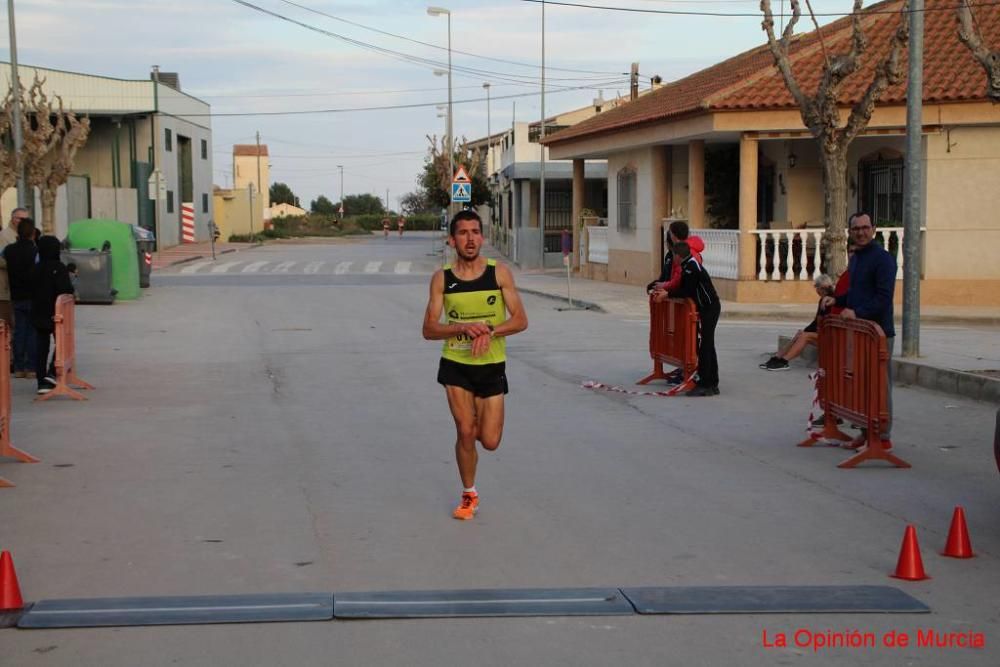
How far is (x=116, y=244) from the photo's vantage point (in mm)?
27562

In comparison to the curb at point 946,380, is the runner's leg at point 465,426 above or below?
above

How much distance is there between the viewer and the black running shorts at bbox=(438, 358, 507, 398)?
24.9ft

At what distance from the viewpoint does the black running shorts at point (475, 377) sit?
24.9ft

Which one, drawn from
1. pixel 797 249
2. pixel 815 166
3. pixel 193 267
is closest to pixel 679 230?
pixel 797 249

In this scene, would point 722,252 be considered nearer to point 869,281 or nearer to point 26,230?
point 26,230

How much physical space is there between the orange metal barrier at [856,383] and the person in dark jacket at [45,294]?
25.1 feet

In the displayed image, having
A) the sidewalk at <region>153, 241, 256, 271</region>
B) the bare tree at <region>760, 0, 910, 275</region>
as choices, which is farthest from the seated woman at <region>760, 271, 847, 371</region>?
the sidewalk at <region>153, 241, 256, 271</region>

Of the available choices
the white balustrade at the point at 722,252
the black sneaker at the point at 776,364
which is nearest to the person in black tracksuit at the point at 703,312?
the black sneaker at the point at 776,364

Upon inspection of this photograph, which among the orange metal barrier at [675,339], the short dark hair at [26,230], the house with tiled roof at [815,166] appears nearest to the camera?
the orange metal barrier at [675,339]

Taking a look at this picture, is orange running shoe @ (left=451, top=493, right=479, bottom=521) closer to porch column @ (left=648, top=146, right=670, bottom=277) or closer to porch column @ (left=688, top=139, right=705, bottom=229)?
porch column @ (left=688, top=139, right=705, bottom=229)

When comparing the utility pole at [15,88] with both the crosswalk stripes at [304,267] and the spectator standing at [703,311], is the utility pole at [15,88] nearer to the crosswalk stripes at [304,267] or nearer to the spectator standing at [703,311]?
the crosswalk stripes at [304,267]

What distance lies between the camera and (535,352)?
1778 centimetres

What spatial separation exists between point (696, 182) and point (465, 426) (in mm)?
21551

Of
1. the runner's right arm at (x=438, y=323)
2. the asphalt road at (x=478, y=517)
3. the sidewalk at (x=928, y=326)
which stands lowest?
the asphalt road at (x=478, y=517)
